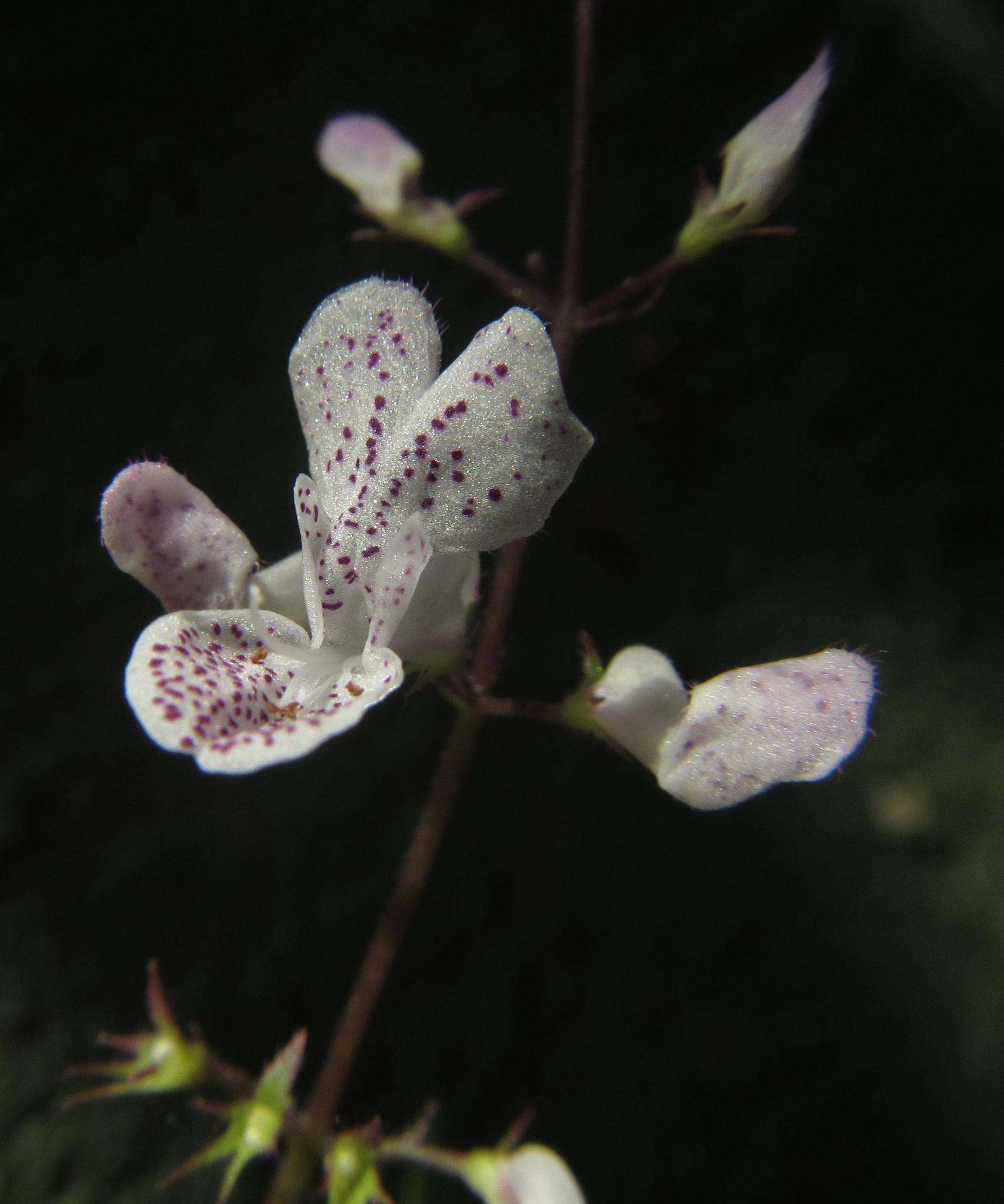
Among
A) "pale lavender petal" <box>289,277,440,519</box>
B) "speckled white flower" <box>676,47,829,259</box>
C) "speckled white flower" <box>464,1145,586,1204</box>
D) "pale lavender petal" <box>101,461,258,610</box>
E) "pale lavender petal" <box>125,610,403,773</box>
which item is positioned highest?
"speckled white flower" <box>676,47,829,259</box>

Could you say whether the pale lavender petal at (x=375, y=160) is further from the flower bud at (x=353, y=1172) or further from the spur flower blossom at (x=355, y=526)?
the flower bud at (x=353, y=1172)

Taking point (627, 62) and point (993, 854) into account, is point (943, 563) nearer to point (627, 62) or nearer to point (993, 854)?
point (993, 854)

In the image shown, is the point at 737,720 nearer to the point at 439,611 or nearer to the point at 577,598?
the point at 439,611

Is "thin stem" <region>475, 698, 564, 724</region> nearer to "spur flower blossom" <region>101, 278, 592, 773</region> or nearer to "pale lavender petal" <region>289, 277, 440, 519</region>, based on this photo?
"spur flower blossom" <region>101, 278, 592, 773</region>

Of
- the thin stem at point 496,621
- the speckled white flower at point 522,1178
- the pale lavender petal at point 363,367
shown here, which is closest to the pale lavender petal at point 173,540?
the pale lavender petal at point 363,367

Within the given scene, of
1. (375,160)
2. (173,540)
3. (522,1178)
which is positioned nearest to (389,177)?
(375,160)

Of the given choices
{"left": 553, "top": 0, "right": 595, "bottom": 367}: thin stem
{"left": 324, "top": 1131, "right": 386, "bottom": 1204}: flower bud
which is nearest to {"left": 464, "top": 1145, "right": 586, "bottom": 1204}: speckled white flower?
{"left": 324, "top": 1131, "right": 386, "bottom": 1204}: flower bud
